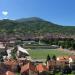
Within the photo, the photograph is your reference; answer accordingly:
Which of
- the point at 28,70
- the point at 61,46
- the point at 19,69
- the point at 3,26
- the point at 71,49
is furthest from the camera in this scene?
the point at 3,26

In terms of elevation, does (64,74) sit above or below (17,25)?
below

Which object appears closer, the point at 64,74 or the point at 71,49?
the point at 64,74

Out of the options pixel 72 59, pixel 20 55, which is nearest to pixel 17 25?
pixel 20 55

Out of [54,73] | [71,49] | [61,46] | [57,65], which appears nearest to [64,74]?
[54,73]

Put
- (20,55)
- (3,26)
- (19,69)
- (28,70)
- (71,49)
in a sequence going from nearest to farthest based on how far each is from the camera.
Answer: (28,70) < (19,69) < (20,55) < (71,49) < (3,26)

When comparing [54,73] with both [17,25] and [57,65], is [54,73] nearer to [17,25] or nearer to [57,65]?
[57,65]

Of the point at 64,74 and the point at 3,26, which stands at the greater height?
the point at 3,26

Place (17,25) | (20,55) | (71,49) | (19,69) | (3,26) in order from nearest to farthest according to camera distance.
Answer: (19,69)
(20,55)
(71,49)
(3,26)
(17,25)

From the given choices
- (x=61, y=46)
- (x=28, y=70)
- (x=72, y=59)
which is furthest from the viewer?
(x=61, y=46)

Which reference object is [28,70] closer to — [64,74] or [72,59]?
[64,74]
